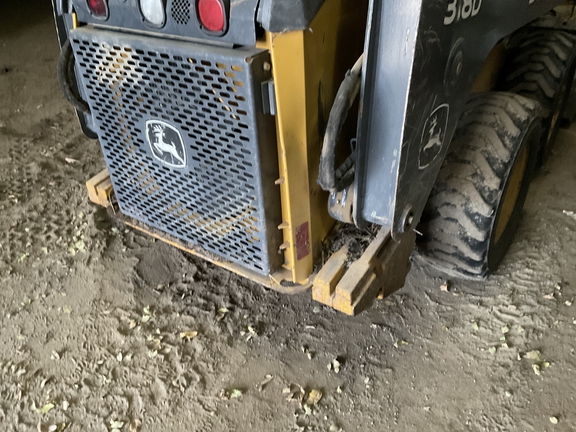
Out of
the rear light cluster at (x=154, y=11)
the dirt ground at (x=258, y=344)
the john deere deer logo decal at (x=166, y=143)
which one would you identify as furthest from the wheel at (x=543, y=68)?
the rear light cluster at (x=154, y=11)

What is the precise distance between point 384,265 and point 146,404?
→ 3.74ft

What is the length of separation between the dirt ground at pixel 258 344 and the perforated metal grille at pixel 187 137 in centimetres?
49

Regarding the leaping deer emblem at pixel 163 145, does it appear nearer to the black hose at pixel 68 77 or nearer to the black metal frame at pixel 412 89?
the black hose at pixel 68 77

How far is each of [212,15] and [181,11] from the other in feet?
0.39

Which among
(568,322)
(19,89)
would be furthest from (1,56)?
(568,322)

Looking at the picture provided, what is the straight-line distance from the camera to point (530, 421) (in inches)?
72.5

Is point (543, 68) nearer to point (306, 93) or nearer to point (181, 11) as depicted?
point (306, 93)

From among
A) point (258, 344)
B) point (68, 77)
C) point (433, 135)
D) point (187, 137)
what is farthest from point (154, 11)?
point (258, 344)

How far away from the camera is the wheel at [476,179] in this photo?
6.14 ft

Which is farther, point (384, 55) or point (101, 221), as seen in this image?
point (101, 221)

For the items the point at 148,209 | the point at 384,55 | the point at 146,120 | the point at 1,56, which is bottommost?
the point at 1,56

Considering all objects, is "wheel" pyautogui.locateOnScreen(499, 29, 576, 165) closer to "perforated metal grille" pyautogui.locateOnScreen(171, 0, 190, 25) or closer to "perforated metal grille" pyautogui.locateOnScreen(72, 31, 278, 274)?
"perforated metal grille" pyautogui.locateOnScreen(72, 31, 278, 274)

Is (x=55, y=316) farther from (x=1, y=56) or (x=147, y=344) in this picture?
(x=1, y=56)

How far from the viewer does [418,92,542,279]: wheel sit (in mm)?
1870
